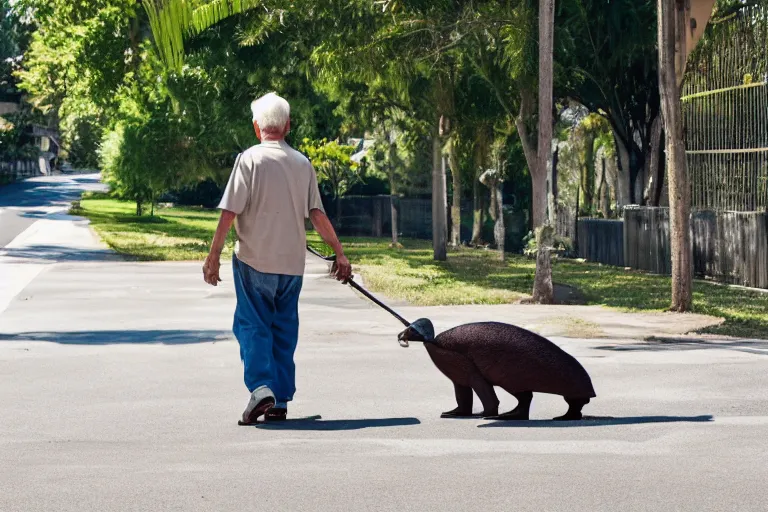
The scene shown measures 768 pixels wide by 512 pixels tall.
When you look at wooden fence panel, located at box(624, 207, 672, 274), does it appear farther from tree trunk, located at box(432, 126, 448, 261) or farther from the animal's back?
the animal's back

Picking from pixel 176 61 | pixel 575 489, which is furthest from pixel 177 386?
pixel 575 489

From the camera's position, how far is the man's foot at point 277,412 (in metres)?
9.12

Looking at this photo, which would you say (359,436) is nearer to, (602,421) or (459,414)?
(459,414)

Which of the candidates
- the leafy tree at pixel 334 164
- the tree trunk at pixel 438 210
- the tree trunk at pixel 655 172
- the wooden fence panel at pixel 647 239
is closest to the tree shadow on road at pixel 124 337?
the wooden fence panel at pixel 647 239

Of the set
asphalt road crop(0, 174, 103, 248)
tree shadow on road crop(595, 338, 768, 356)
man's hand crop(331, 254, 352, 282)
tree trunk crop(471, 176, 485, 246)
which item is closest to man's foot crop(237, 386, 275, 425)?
man's hand crop(331, 254, 352, 282)

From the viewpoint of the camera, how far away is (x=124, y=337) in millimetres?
15773

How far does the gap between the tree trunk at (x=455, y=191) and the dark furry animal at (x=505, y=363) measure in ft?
81.2

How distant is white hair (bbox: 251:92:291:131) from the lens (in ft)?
30.0

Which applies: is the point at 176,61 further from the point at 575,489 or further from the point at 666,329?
the point at 575,489

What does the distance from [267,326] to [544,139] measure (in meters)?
12.6

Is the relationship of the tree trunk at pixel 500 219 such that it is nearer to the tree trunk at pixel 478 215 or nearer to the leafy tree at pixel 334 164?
the tree trunk at pixel 478 215

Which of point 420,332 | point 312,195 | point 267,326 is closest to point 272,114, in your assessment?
point 312,195

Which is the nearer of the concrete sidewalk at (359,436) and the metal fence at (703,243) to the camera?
the concrete sidewalk at (359,436)

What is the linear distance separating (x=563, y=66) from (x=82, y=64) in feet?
67.8
